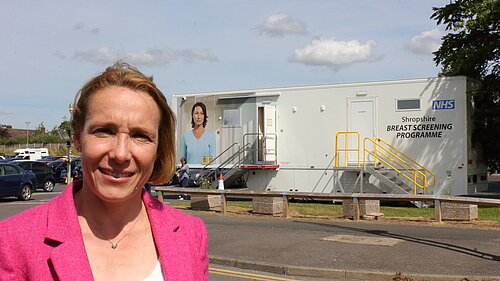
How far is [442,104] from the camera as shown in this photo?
797 inches

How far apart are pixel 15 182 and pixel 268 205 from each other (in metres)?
12.0

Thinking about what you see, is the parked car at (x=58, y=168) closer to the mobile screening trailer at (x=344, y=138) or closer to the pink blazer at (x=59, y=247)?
the mobile screening trailer at (x=344, y=138)

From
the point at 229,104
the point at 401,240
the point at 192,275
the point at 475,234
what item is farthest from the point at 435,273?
the point at 229,104

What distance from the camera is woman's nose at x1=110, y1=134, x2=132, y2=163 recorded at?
2.33 meters

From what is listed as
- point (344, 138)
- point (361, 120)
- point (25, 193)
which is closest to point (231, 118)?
point (344, 138)

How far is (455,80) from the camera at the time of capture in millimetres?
20000

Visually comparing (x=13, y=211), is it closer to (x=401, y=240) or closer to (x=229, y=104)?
(x=229, y=104)

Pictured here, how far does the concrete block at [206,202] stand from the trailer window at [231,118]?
5617 mm

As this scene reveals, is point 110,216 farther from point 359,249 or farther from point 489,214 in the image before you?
point 489,214

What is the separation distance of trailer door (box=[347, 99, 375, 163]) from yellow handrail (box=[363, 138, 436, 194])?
25 centimetres

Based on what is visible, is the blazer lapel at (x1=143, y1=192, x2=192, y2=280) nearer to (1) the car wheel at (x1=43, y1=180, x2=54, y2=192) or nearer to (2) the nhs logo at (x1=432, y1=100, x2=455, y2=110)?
(2) the nhs logo at (x1=432, y1=100, x2=455, y2=110)

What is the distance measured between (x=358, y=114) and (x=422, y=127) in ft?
7.60

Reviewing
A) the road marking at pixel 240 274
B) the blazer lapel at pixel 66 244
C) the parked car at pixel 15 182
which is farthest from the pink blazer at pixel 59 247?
the parked car at pixel 15 182

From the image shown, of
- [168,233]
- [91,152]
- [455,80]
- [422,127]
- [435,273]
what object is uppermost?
[455,80]
